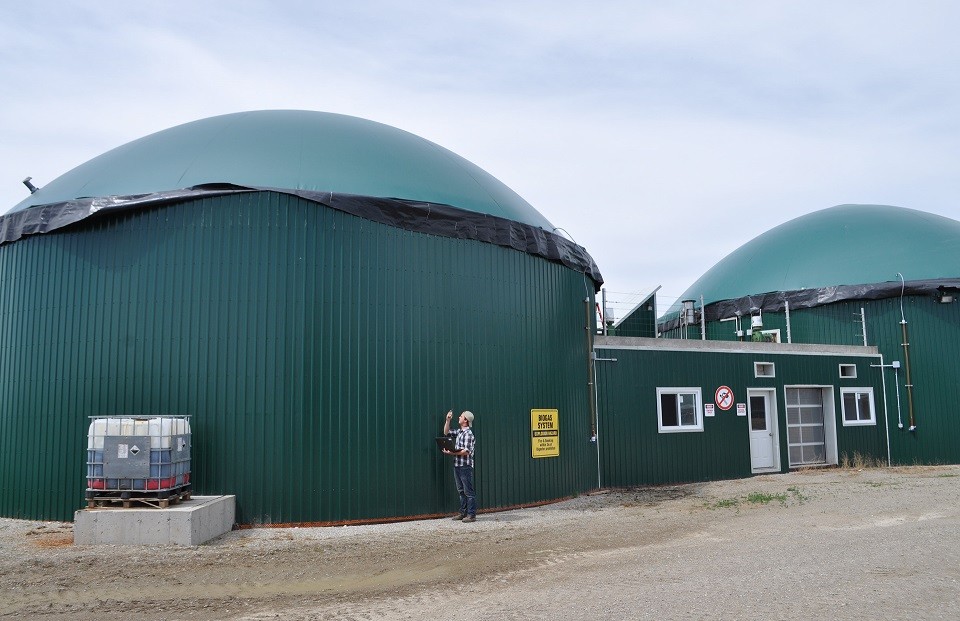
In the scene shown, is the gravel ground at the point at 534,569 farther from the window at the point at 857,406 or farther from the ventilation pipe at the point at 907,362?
the ventilation pipe at the point at 907,362

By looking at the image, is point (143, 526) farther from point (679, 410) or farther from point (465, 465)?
point (679, 410)

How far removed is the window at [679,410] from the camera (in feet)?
58.2

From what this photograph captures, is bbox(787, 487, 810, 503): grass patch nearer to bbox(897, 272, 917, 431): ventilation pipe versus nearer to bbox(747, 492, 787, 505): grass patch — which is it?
bbox(747, 492, 787, 505): grass patch

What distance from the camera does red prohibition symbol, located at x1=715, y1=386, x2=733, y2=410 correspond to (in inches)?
734

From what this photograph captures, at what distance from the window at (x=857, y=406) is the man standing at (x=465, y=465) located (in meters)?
12.9

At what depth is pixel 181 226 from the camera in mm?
12516

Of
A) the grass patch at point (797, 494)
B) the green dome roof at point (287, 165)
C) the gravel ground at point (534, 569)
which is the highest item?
the green dome roof at point (287, 165)

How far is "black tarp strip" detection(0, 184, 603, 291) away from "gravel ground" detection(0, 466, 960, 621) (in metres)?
4.92

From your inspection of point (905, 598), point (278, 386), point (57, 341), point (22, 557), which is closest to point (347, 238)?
point (278, 386)

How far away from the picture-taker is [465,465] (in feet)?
40.7

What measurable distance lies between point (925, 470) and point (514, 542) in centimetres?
1477

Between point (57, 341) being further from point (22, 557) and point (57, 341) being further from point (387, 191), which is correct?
point (387, 191)

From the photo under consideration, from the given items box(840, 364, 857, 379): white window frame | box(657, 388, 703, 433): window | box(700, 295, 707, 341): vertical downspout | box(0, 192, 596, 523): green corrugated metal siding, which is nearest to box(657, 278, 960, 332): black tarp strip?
box(700, 295, 707, 341): vertical downspout

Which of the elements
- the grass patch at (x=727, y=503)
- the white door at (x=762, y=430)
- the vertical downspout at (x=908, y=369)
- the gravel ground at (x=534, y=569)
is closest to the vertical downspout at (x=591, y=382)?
the grass patch at (x=727, y=503)
